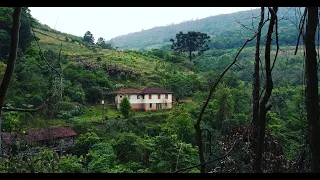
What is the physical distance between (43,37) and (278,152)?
63.1 feet

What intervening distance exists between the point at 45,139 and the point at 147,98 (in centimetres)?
582

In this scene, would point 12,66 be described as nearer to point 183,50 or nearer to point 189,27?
point 183,50

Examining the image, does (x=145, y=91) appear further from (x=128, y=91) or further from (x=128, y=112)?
(x=128, y=112)

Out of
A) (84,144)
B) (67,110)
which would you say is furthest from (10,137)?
(67,110)

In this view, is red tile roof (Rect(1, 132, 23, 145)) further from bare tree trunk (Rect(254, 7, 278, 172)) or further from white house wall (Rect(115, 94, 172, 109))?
bare tree trunk (Rect(254, 7, 278, 172))

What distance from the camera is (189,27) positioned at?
182 ft

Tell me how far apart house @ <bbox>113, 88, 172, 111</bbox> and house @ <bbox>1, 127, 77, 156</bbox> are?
4.32 m

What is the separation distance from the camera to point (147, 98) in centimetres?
1424

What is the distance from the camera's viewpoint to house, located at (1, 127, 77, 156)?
829 cm

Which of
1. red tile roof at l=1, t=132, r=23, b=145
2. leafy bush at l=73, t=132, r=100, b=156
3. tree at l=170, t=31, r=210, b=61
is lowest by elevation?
leafy bush at l=73, t=132, r=100, b=156

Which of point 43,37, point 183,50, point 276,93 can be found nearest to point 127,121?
point 276,93

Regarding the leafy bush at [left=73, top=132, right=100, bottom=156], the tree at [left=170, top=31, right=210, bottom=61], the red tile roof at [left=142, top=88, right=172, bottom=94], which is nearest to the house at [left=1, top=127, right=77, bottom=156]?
the leafy bush at [left=73, top=132, right=100, bottom=156]

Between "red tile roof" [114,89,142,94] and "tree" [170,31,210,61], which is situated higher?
"tree" [170,31,210,61]
